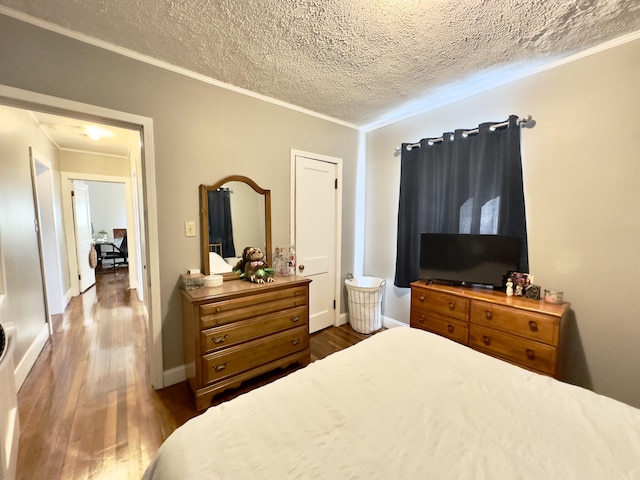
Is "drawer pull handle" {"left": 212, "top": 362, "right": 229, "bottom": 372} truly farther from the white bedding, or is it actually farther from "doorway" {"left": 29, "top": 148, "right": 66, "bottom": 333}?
"doorway" {"left": 29, "top": 148, "right": 66, "bottom": 333}

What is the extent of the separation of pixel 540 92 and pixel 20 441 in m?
4.15

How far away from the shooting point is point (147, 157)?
6.29 feet

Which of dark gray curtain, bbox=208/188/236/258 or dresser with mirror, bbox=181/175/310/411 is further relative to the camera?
dark gray curtain, bbox=208/188/236/258

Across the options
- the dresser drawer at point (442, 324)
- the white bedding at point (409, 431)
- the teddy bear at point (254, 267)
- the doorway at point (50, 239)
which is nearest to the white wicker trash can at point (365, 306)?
the dresser drawer at point (442, 324)

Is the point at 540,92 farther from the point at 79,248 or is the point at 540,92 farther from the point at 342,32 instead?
the point at 79,248

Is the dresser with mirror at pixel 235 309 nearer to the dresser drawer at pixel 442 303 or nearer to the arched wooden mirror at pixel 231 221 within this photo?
the arched wooden mirror at pixel 231 221

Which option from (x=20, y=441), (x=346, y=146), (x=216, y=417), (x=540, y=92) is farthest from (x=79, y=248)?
(x=540, y=92)

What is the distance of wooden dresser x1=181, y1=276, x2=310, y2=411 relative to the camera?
1810mm

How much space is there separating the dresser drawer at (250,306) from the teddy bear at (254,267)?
0.58 ft

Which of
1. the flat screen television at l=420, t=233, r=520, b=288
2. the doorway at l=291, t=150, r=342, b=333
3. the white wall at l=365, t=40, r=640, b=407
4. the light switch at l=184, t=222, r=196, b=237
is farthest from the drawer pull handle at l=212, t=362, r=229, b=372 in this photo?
the white wall at l=365, t=40, r=640, b=407

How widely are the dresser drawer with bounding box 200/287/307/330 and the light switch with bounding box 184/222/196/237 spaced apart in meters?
0.67

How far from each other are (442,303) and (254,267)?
5.37 ft

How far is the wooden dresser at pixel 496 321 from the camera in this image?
172cm

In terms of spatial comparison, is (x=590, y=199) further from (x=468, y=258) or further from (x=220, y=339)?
(x=220, y=339)
